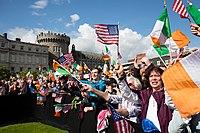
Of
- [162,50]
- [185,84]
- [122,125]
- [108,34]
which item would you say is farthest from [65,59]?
[185,84]

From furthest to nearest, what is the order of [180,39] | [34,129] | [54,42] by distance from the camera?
[54,42], [34,129], [180,39]

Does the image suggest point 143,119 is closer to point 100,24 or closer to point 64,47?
point 100,24

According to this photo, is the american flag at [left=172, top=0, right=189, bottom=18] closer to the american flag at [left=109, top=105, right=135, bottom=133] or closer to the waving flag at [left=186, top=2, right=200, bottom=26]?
the waving flag at [left=186, top=2, right=200, bottom=26]

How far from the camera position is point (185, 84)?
2.41m

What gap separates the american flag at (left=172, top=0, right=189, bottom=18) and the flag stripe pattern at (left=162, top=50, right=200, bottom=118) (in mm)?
3256

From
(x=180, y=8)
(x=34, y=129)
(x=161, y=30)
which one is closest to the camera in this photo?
(x=161, y=30)

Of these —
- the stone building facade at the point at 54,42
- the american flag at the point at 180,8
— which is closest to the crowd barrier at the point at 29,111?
the american flag at the point at 180,8

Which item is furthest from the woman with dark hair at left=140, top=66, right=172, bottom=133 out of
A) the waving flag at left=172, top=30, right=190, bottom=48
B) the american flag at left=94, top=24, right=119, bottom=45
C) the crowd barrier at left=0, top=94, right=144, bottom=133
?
the crowd barrier at left=0, top=94, right=144, bottom=133

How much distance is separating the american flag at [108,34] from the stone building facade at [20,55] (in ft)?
266

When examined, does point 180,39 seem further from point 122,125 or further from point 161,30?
point 122,125

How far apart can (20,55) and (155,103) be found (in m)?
88.4

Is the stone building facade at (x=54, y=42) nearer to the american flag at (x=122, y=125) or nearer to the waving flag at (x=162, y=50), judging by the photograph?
the waving flag at (x=162, y=50)

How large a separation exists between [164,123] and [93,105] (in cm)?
279

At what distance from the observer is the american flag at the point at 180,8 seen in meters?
5.33
